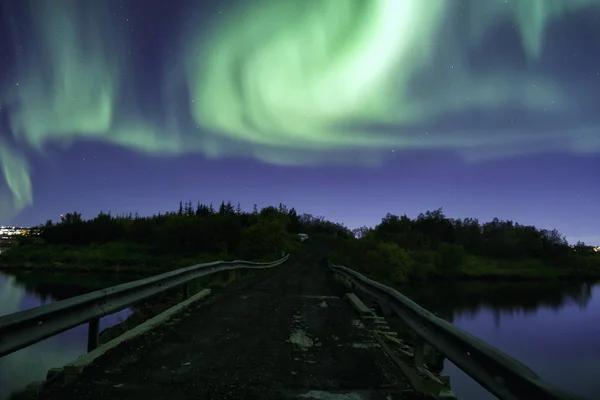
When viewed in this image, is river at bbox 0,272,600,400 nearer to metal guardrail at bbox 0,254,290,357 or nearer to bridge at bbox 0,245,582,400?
metal guardrail at bbox 0,254,290,357

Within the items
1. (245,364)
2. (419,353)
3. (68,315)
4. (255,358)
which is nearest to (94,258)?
(68,315)

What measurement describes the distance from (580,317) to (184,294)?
132ft

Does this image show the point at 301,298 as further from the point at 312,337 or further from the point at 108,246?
the point at 108,246

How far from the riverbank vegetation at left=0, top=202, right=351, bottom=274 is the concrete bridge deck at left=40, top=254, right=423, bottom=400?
1516 inches

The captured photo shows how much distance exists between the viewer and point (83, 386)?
4375mm

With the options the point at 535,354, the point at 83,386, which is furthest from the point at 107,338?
the point at 535,354

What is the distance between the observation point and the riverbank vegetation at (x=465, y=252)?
62331mm

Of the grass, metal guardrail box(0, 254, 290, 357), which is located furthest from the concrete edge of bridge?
the grass

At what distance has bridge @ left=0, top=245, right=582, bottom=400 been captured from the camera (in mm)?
3959

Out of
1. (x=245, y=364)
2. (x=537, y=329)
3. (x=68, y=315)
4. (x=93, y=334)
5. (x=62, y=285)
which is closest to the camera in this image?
(x=68, y=315)

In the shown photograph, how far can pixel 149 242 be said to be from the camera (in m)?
96.4

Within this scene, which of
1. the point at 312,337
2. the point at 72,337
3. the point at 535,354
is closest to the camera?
the point at 312,337

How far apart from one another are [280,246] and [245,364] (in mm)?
58144

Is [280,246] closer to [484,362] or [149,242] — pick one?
[149,242]
